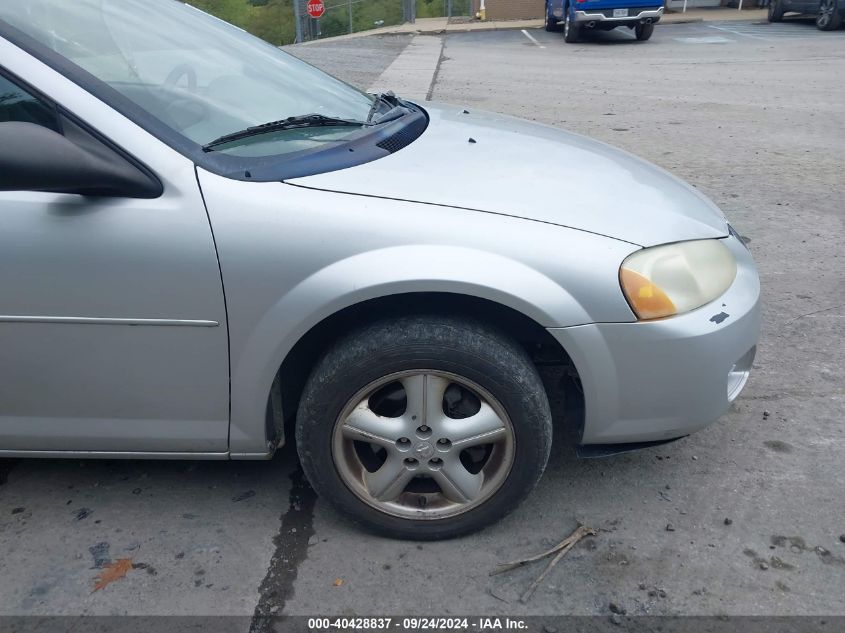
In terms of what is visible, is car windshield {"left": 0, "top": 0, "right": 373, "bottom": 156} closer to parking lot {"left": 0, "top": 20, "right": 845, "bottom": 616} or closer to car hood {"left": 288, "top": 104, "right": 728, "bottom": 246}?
car hood {"left": 288, "top": 104, "right": 728, "bottom": 246}

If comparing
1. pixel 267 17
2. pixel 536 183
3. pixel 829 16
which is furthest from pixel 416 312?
pixel 267 17

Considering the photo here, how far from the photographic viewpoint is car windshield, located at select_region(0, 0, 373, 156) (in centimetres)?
253

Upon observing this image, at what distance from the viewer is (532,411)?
2457mm

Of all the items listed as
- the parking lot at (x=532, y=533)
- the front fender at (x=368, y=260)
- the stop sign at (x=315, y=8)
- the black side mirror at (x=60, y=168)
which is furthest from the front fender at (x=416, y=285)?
the stop sign at (x=315, y=8)

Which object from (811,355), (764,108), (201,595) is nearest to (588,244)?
(201,595)

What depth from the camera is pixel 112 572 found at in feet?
8.24

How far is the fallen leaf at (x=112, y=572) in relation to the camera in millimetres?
2465

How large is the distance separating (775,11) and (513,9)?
8.15 metres

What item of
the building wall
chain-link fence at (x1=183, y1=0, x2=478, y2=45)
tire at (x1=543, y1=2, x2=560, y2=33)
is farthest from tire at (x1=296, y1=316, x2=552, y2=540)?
the building wall

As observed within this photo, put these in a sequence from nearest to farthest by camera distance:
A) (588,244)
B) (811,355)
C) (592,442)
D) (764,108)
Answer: (588,244)
(592,442)
(811,355)
(764,108)

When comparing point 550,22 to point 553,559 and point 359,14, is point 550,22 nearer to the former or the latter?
point 359,14

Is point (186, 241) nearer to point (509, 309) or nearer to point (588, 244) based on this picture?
point (509, 309)

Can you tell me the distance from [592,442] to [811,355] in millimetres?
1777

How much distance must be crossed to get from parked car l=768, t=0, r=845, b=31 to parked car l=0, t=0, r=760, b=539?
720 inches
